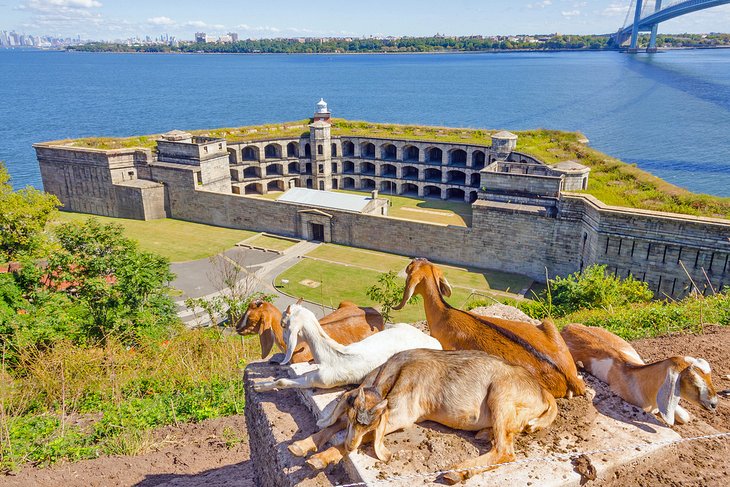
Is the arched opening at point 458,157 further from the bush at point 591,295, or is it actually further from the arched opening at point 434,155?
the bush at point 591,295

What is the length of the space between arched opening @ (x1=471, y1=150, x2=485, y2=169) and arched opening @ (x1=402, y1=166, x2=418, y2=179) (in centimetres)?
598

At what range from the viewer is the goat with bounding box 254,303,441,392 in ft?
19.0

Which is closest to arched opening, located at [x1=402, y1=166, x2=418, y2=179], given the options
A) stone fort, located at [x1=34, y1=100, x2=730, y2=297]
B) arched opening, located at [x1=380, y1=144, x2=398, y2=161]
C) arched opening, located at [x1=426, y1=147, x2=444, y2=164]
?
stone fort, located at [x1=34, y1=100, x2=730, y2=297]

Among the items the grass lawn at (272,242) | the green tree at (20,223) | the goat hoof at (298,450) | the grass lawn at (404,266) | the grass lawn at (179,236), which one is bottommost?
the grass lawn at (179,236)

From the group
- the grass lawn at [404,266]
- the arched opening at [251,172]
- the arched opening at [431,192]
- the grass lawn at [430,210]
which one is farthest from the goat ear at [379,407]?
the arched opening at [251,172]

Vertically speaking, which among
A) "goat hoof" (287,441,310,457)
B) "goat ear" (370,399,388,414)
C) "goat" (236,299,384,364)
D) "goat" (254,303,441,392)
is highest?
"goat ear" (370,399,388,414)

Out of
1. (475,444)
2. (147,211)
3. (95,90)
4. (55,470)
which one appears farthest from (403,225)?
(95,90)

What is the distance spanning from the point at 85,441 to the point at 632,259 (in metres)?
23.8

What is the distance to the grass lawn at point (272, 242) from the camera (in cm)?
3522

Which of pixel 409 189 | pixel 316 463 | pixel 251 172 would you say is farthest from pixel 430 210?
pixel 316 463

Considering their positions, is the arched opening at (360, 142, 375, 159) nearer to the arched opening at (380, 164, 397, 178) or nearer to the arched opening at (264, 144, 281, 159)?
the arched opening at (380, 164, 397, 178)

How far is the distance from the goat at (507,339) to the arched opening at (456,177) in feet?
137

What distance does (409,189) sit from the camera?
50562mm

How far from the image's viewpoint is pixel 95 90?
142 metres
